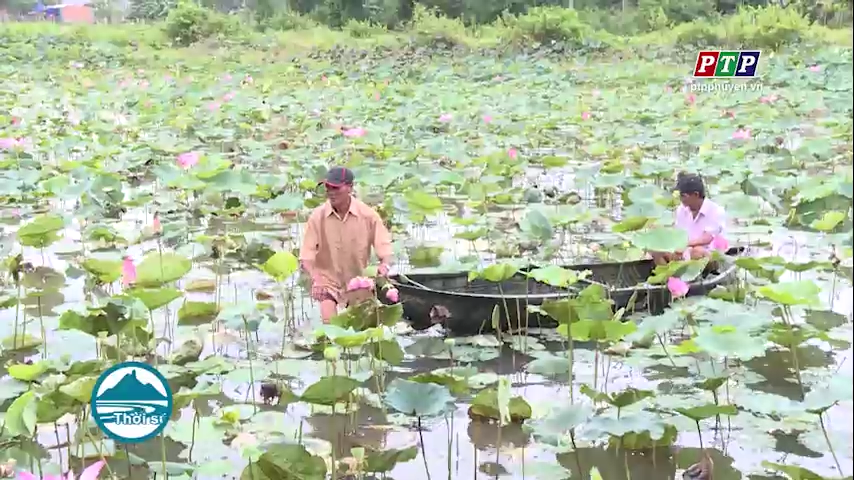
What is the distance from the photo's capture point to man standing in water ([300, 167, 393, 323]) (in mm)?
3936

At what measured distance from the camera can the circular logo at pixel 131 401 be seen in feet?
5.65

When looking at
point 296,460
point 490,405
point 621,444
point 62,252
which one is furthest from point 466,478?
point 62,252

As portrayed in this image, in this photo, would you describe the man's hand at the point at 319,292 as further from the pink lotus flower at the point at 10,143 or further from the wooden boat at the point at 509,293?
the pink lotus flower at the point at 10,143

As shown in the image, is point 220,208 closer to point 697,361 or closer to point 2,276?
point 2,276

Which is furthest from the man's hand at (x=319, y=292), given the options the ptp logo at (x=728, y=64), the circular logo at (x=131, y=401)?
the ptp logo at (x=728, y=64)

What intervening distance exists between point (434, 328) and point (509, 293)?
40 centimetres

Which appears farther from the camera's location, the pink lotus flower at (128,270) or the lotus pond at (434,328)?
the pink lotus flower at (128,270)

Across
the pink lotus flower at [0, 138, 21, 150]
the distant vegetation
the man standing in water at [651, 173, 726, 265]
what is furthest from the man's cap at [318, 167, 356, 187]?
the distant vegetation

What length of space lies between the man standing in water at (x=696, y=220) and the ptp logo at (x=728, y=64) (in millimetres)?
9033

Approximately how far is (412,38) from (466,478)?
17.8m

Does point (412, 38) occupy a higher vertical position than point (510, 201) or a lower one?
lower

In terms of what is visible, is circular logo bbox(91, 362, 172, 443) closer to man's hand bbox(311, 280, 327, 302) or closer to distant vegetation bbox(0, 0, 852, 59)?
man's hand bbox(311, 280, 327, 302)

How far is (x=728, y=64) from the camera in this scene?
14.6 metres

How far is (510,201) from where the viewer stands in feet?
19.6
